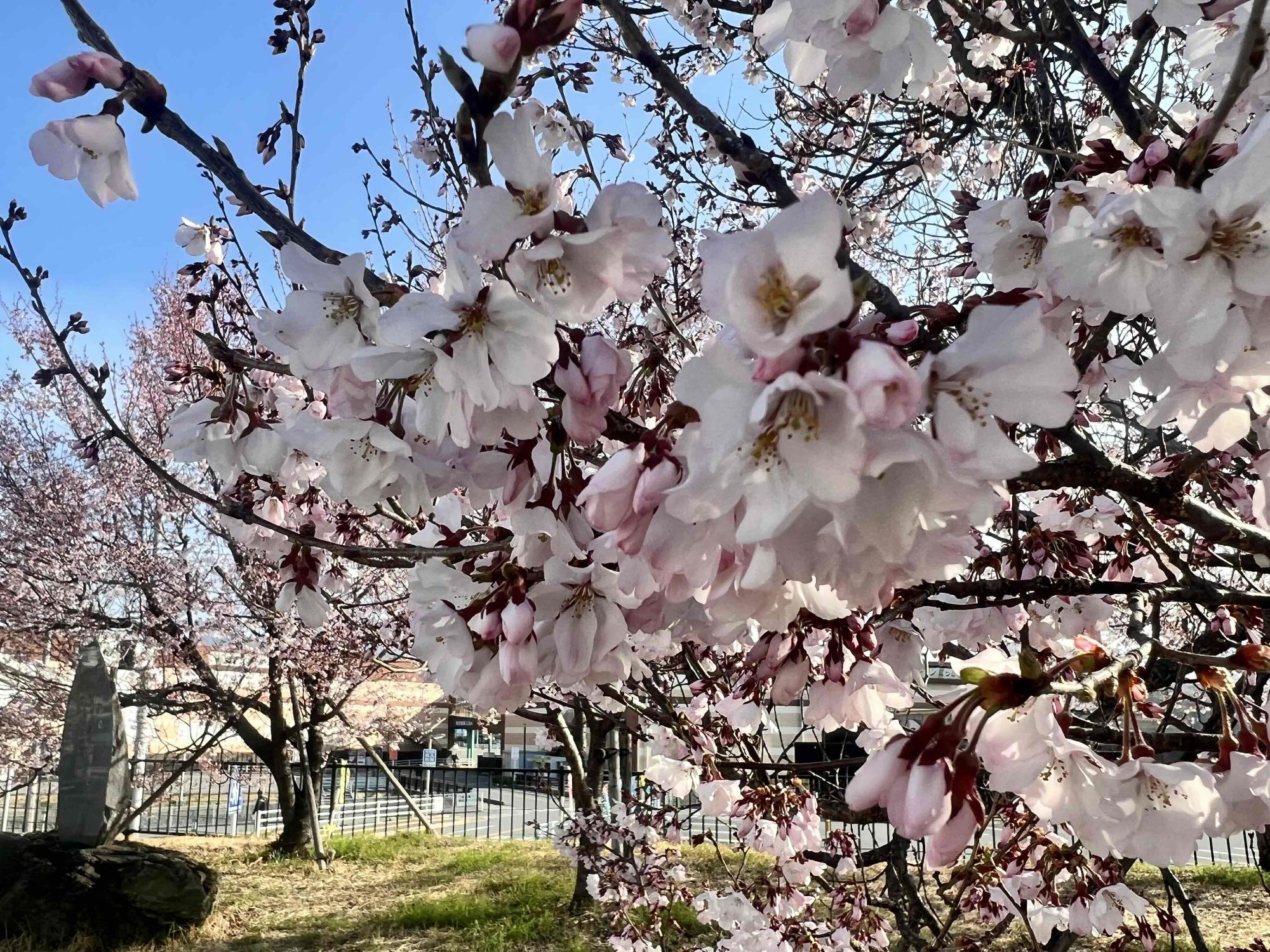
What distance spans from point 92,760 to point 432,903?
3336mm

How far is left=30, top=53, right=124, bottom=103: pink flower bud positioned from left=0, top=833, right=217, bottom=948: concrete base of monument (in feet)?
24.3

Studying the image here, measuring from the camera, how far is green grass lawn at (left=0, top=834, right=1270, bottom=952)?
6.36m

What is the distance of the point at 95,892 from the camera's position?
6.46 meters

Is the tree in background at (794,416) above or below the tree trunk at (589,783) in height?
above

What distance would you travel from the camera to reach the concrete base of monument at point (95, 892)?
6156 mm

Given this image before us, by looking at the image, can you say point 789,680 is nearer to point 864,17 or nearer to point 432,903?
point 864,17

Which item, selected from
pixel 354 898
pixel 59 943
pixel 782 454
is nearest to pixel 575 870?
pixel 354 898

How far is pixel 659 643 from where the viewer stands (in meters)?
2.56

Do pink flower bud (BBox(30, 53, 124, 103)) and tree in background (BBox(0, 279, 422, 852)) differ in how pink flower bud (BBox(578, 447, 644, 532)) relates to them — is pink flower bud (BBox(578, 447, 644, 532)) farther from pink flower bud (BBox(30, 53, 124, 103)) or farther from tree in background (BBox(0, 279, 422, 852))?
tree in background (BBox(0, 279, 422, 852))

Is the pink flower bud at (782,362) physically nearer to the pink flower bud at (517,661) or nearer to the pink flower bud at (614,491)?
the pink flower bud at (614,491)

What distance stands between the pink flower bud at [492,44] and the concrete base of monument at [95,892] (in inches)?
308

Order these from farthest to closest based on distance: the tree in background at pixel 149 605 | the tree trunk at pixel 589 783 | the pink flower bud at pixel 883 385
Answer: the tree in background at pixel 149 605
the tree trunk at pixel 589 783
the pink flower bud at pixel 883 385

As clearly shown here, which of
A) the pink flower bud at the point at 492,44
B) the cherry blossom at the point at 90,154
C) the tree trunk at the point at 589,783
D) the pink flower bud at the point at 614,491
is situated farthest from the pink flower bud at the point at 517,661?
the tree trunk at the point at 589,783

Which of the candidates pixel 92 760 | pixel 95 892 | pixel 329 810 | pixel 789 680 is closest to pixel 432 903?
pixel 95 892
